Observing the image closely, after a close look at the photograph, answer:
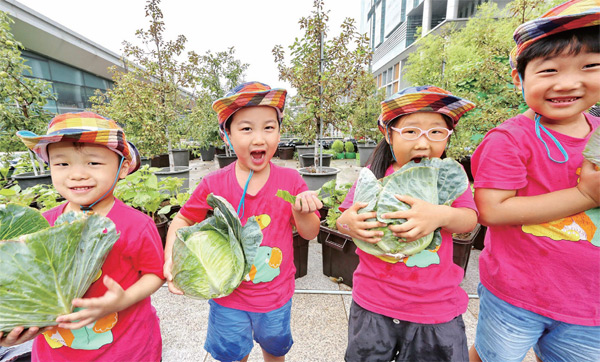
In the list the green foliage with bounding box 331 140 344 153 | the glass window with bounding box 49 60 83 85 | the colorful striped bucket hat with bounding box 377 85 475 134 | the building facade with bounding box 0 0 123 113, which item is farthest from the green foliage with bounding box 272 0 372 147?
the glass window with bounding box 49 60 83 85

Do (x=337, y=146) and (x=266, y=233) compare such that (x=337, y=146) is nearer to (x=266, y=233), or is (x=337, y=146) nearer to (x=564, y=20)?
(x=266, y=233)

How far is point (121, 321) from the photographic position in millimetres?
1313

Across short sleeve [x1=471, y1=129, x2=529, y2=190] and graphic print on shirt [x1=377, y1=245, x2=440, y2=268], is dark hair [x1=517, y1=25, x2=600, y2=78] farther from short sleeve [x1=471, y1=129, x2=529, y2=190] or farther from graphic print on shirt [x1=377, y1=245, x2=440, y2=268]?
graphic print on shirt [x1=377, y1=245, x2=440, y2=268]

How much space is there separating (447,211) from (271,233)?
0.96 meters

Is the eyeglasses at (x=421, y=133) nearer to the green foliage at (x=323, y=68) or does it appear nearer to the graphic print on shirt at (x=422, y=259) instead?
the graphic print on shirt at (x=422, y=259)

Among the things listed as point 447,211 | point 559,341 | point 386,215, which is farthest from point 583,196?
point 386,215

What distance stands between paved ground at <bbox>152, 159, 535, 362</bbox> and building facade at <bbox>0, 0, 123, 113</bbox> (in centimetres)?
1807

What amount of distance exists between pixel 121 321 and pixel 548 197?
2.19m

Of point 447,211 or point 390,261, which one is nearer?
point 447,211

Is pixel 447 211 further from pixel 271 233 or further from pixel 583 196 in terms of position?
pixel 271 233

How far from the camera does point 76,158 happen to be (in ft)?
4.00

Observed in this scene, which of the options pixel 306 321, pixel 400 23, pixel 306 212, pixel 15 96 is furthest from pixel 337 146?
pixel 400 23

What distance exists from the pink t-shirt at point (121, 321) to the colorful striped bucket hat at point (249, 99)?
0.75 meters

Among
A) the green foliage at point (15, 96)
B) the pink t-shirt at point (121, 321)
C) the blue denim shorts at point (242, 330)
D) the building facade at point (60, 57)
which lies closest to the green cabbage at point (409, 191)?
the blue denim shorts at point (242, 330)
